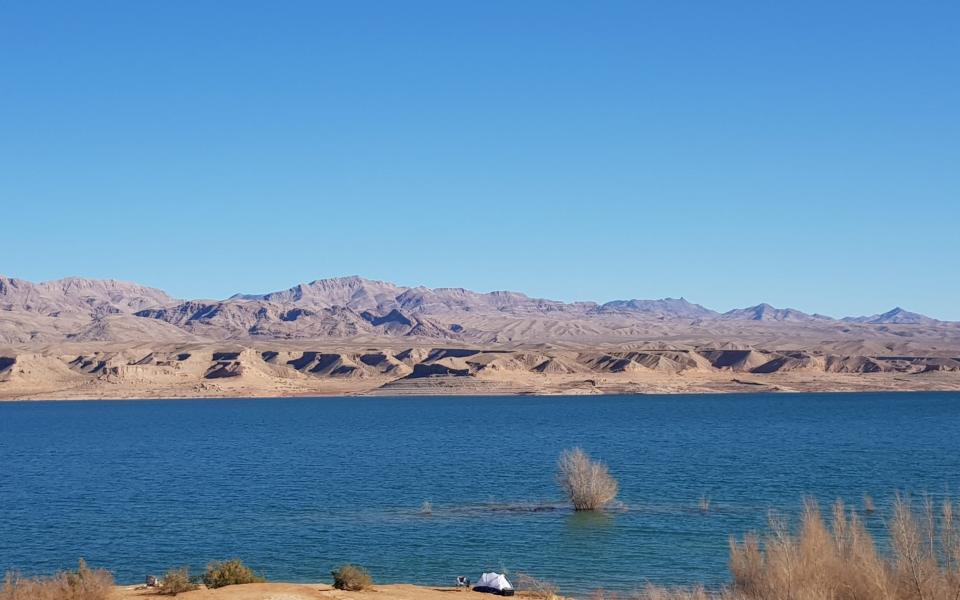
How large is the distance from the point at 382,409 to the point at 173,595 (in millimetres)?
120414

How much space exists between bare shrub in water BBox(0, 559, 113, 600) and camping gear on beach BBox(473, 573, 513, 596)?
928cm

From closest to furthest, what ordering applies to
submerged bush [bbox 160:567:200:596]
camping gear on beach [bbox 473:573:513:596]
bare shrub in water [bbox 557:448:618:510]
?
submerged bush [bbox 160:567:200:596], camping gear on beach [bbox 473:573:513:596], bare shrub in water [bbox 557:448:618:510]

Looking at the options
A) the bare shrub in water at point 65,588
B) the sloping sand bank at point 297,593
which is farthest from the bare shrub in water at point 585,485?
the bare shrub in water at point 65,588

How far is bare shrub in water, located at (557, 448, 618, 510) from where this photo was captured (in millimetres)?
41250

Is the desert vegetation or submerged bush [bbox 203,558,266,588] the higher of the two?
the desert vegetation

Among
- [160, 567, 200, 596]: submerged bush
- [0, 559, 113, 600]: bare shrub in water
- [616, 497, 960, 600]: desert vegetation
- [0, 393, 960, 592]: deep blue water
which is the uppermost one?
[616, 497, 960, 600]: desert vegetation

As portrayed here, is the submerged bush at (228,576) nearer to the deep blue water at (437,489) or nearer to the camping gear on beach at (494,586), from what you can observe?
the deep blue water at (437,489)

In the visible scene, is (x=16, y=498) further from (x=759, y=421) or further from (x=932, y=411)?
(x=932, y=411)

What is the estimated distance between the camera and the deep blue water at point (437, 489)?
3375 cm

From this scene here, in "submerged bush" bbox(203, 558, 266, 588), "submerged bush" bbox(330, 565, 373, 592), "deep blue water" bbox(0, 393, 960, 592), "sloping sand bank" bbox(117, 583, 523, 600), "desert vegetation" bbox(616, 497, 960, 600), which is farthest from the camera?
"deep blue water" bbox(0, 393, 960, 592)

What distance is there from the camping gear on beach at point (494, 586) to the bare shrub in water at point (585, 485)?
48.1 ft

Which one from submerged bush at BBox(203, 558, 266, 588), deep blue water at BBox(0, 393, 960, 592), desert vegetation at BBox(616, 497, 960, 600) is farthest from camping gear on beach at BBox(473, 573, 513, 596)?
submerged bush at BBox(203, 558, 266, 588)

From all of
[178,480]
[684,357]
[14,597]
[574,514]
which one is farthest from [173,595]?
[684,357]

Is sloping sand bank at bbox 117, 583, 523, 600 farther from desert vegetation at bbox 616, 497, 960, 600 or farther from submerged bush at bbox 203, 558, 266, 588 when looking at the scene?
desert vegetation at bbox 616, 497, 960, 600
